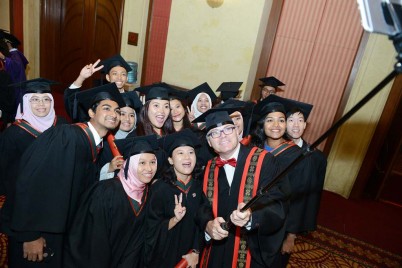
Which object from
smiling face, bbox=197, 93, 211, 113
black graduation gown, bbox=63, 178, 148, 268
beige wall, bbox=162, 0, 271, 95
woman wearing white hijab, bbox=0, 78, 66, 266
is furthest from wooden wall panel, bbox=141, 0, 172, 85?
black graduation gown, bbox=63, 178, 148, 268

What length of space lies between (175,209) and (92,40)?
8007 millimetres

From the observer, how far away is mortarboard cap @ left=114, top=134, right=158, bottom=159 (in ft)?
7.73

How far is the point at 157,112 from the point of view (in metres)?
3.23

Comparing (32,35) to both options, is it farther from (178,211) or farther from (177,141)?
(178,211)

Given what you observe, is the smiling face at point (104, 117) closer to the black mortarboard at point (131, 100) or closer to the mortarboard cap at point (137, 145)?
the mortarboard cap at point (137, 145)

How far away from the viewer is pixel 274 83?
17.3ft

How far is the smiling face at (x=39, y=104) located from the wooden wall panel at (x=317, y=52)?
4618 mm

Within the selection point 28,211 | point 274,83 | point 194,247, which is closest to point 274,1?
point 274,83

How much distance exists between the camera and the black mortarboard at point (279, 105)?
9.71ft

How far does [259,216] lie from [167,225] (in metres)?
0.85

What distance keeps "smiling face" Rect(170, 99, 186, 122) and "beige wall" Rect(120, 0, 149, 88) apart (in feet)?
13.1

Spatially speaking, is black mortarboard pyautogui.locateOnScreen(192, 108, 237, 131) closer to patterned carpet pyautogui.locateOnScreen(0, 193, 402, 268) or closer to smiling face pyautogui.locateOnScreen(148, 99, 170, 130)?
smiling face pyautogui.locateOnScreen(148, 99, 170, 130)

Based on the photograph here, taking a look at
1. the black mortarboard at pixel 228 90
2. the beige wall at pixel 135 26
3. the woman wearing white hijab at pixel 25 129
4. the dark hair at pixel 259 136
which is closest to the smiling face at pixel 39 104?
the woman wearing white hijab at pixel 25 129

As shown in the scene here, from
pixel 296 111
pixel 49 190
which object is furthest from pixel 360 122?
pixel 49 190
